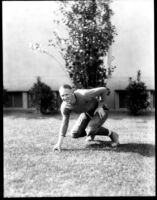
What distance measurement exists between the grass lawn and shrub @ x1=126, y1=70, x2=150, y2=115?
6.38 ft

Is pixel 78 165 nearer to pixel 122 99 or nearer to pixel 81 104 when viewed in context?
pixel 81 104

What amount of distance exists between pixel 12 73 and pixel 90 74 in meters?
3.28

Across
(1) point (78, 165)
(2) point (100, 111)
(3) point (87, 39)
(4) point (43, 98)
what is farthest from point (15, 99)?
(1) point (78, 165)

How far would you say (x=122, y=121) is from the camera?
786 cm

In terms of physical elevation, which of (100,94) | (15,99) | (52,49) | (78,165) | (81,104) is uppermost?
(52,49)

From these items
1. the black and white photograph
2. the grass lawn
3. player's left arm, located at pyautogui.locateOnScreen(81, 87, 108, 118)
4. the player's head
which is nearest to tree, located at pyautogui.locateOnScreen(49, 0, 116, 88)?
the black and white photograph

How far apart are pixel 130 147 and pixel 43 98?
14.7 ft

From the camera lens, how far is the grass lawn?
3.47 meters

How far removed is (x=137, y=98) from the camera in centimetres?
877

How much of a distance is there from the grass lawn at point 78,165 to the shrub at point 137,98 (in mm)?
1944

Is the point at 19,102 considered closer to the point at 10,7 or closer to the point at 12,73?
the point at 12,73

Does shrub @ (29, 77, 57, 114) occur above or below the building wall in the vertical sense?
below

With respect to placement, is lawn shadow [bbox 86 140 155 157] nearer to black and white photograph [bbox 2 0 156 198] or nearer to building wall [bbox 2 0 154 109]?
black and white photograph [bbox 2 0 156 198]

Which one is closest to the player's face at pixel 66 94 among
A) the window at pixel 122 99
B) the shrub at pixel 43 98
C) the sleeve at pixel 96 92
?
the sleeve at pixel 96 92
